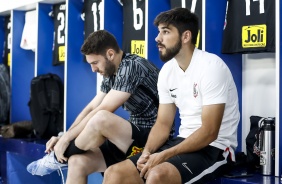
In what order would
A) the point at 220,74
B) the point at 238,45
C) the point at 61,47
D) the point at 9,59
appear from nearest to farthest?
the point at 220,74 < the point at 238,45 < the point at 61,47 < the point at 9,59

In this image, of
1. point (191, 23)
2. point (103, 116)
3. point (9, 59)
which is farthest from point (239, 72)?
point (9, 59)

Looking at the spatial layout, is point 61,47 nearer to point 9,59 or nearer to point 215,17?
point 9,59

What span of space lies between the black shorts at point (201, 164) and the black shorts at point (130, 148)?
249mm

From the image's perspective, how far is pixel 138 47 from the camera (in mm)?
3848

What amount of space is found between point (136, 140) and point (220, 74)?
23.8 inches

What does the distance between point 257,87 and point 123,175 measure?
3.72ft

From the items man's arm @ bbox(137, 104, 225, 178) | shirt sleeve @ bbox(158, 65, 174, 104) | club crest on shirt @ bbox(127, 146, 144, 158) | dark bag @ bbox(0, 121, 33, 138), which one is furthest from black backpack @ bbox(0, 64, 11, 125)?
man's arm @ bbox(137, 104, 225, 178)

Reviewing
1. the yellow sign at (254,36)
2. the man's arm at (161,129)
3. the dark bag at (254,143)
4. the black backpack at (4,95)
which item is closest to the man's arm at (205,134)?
the man's arm at (161,129)

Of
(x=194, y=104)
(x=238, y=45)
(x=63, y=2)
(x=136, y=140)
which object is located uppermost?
(x=63, y=2)

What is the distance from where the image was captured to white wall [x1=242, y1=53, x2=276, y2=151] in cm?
318

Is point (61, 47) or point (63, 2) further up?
point (63, 2)

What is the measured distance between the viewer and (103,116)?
274 cm

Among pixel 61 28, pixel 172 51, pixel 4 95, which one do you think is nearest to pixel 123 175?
pixel 172 51

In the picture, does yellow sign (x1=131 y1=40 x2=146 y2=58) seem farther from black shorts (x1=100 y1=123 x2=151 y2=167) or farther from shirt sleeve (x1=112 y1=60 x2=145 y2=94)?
black shorts (x1=100 y1=123 x2=151 y2=167)
